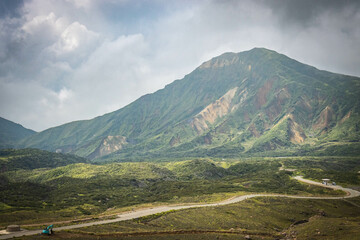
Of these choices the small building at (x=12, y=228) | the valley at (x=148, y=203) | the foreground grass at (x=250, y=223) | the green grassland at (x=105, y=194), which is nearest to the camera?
the small building at (x=12, y=228)

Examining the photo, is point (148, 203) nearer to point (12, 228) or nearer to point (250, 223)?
point (250, 223)

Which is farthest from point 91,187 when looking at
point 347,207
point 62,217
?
point 347,207

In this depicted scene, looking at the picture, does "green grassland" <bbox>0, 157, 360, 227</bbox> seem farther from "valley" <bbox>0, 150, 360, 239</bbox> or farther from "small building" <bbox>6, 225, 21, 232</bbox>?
"small building" <bbox>6, 225, 21, 232</bbox>

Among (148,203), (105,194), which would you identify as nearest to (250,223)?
(148,203)

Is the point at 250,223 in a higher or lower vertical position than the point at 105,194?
lower

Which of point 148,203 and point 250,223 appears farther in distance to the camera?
point 148,203

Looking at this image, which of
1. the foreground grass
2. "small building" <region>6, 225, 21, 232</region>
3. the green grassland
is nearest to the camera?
"small building" <region>6, 225, 21, 232</region>

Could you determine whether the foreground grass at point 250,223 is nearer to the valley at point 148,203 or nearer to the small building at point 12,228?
the valley at point 148,203

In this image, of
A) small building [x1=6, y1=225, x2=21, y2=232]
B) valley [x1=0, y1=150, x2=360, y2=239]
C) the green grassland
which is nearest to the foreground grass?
valley [x1=0, y1=150, x2=360, y2=239]

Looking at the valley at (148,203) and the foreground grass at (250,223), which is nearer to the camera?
the foreground grass at (250,223)

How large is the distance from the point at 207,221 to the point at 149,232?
25.2 m

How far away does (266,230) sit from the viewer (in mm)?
92500

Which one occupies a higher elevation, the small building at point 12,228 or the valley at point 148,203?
the small building at point 12,228

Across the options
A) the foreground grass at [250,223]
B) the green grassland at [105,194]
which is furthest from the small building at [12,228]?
the green grassland at [105,194]
